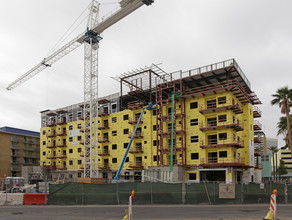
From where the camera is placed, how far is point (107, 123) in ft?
214

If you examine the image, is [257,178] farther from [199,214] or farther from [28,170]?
[28,170]

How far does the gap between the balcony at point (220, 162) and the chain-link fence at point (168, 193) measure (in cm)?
1635

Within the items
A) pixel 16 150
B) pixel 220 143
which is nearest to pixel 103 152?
pixel 220 143

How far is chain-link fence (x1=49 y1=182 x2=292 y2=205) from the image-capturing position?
89.3 feet

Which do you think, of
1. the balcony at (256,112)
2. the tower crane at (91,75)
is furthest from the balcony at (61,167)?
the balcony at (256,112)

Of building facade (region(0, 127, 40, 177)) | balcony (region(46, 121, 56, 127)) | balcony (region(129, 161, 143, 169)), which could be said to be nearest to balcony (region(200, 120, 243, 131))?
balcony (region(129, 161, 143, 169))

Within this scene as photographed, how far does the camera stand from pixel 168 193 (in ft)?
90.4

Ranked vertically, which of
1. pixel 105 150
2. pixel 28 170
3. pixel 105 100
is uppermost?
pixel 105 100

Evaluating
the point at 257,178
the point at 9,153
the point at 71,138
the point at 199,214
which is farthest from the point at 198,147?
the point at 9,153

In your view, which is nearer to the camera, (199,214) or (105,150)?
(199,214)

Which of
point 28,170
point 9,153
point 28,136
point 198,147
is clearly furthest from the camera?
point 28,136

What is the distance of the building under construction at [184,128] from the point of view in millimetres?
46656

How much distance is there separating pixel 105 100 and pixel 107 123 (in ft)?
17.1

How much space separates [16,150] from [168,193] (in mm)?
82181
